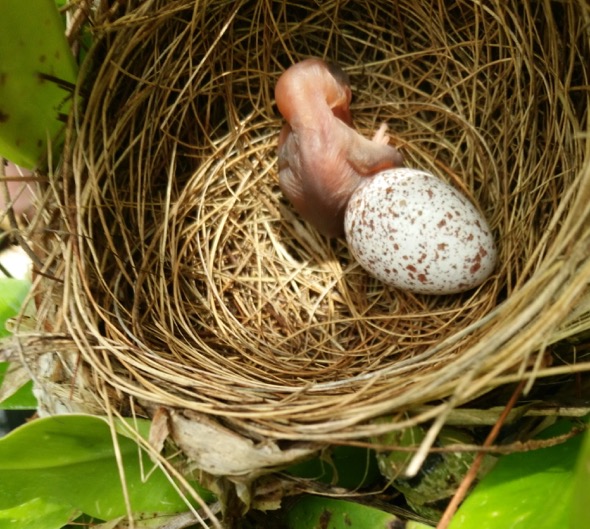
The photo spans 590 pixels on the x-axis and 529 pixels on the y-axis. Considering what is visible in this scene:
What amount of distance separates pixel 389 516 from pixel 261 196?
2.25 feet

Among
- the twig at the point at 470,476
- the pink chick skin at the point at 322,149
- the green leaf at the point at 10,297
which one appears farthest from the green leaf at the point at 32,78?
the twig at the point at 470,476

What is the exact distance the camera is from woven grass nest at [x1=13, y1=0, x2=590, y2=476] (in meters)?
0.82

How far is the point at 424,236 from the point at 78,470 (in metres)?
0.64

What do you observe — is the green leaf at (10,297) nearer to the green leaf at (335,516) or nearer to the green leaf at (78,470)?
the green leaf at (78,470)

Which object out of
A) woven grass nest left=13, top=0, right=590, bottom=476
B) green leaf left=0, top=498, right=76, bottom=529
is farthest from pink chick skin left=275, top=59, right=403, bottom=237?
green leaf left=0, top=498, right=76, bottom=529

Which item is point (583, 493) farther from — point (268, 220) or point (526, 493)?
point (268, 220)

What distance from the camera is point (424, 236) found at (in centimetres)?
98

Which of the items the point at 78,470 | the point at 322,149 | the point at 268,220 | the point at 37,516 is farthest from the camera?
the point at 268,220

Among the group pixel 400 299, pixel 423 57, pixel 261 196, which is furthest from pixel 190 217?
pixel 423 57

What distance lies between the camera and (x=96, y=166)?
1037 mm

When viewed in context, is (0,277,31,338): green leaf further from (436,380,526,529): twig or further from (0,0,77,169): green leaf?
(436,380,526,529): twig

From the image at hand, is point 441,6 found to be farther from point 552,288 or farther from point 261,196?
point 552,288

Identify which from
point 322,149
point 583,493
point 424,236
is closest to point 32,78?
point 322,149

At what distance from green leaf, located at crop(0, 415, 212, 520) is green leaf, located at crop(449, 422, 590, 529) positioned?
1.42 ft
